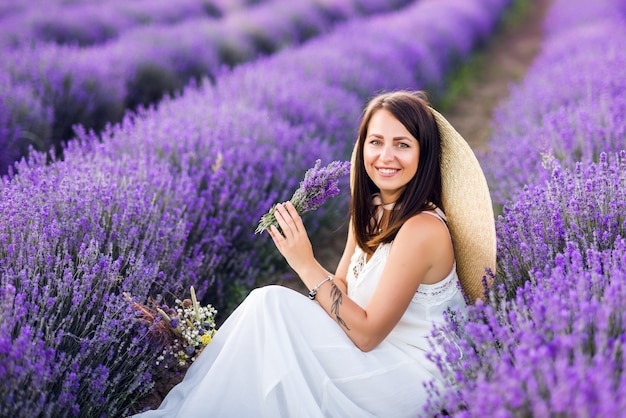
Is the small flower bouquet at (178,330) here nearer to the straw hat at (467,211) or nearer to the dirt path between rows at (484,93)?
the dirt path between rows at (484,93)

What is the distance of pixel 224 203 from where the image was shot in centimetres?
315

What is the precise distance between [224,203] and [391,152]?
1.25 metres

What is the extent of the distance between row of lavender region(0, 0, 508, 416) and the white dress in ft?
0.94

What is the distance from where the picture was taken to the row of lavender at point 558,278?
4.12ft

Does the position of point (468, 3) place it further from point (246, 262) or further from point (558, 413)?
point (558, 413)

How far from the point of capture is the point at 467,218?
216 cm

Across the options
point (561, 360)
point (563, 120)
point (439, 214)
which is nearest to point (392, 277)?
point (439, 214)

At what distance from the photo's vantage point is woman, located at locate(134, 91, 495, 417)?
194 centimetres

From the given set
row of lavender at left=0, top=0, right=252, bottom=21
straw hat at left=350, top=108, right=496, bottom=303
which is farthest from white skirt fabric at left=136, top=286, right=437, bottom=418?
row of lavender at left=0, top=0, right=252, bottom=21

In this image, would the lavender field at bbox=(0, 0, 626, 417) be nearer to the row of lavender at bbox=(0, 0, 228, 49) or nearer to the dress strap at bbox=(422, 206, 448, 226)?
the row of lavender at bbox=(0, 0, 228, 49)

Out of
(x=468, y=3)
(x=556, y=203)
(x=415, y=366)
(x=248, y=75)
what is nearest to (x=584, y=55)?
(x=248, y=75)

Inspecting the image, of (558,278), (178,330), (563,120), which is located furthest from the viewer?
(563,120)

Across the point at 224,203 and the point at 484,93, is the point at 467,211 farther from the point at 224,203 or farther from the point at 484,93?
the point at 484,93

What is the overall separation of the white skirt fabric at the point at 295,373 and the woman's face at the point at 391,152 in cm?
53
